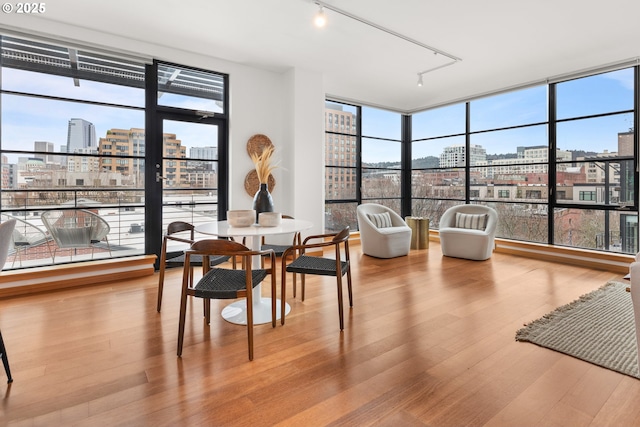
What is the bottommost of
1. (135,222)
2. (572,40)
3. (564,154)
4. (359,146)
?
(135,222)

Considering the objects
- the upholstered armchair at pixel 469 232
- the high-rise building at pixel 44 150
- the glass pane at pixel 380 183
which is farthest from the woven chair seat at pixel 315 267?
the glass pane at pixel 380 183

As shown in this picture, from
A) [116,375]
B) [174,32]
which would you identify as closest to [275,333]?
[116,375]

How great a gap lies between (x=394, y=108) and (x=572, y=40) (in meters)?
3.41

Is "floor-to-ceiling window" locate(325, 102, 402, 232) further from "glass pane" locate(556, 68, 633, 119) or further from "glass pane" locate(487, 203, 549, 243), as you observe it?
"glass pane" locate(556, 68, 633, 119)

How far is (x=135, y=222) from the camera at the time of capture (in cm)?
445

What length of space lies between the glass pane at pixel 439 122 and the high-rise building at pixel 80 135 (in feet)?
19.4

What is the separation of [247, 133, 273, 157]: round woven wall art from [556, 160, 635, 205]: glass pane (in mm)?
4551

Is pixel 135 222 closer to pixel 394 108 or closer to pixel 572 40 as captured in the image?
pixel 394 108

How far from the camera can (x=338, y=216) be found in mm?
6555

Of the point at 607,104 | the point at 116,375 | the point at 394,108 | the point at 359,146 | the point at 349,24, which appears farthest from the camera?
the point at 394,108

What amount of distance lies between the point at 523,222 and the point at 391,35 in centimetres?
384

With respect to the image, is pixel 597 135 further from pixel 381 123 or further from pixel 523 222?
pixel 381 123

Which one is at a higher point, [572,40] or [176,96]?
[572,40]

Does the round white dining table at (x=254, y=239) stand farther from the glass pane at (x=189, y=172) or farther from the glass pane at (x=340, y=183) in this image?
the glass pane at (x=340, y=183)
